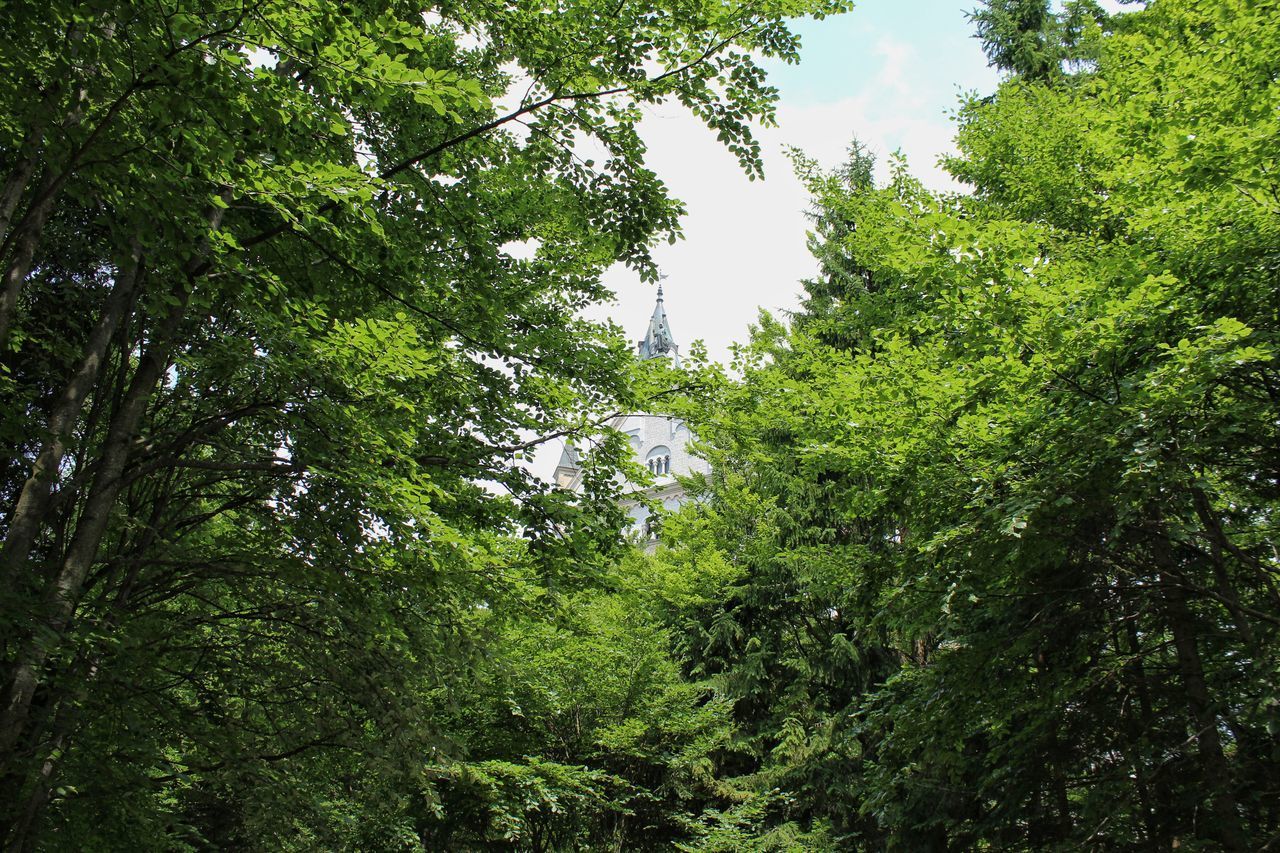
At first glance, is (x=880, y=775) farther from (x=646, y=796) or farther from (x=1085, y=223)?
(x=646, y=796)

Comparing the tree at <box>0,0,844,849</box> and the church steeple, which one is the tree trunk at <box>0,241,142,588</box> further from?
the church steeple

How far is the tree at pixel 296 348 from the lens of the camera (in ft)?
12.9

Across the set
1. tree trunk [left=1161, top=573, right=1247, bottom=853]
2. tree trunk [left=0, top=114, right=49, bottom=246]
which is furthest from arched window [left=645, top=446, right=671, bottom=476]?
tree trunk [left=0, top=114, right=49, bottom=246]

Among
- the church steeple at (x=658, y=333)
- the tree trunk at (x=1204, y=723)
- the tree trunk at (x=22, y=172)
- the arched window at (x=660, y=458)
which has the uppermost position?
the church steeple at (x=658, y=333)

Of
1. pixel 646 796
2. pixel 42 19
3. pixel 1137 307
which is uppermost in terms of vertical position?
pixel 1137 307

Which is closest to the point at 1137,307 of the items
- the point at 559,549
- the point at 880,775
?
the point at 559,549

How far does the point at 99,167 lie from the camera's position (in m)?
3.83

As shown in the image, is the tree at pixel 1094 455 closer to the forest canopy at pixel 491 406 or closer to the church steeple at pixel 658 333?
the forest canopy at pixel 491 406

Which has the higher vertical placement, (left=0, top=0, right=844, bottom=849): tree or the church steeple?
the church steeple

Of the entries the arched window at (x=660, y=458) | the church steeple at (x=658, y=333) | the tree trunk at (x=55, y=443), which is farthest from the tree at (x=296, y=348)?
the church steeple at (x=658, y=333)

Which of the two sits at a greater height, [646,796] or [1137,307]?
[1137,307]

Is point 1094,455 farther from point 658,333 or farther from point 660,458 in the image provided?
point 658,333

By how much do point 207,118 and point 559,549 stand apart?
367 centimetres

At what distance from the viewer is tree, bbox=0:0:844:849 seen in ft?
12.9
